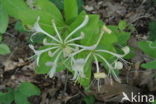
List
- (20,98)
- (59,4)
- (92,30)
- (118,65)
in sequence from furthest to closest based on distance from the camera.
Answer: (20,98)
(59,4)
(118,65)
(92,30)

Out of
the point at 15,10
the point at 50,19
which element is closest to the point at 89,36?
the point at 50,19

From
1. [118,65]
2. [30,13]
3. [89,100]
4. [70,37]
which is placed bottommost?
[89,100]

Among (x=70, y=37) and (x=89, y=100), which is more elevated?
(x=70, y=37)

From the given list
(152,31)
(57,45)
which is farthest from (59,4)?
(152,31)

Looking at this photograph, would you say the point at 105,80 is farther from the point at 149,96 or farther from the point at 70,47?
the point at 70,47

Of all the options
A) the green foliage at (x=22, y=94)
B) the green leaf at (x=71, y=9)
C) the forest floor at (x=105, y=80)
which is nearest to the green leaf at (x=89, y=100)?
the forest floor at (x=105, y=80)

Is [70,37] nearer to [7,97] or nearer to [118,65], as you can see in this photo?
[118,65]

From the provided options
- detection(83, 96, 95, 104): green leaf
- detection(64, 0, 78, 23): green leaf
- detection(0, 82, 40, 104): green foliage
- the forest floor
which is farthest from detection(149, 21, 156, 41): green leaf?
detection(64, 0, 78, 23): green leaf
